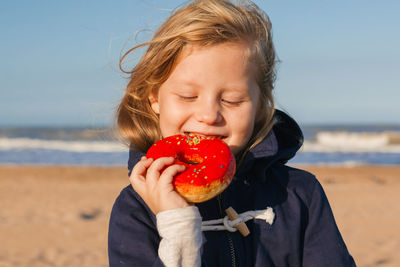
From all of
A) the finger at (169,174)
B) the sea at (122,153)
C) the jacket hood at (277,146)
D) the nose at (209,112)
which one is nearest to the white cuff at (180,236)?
the finger at (169,174)

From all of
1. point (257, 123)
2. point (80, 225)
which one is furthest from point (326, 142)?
point (257, 123)

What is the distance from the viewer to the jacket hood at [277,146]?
2.35 meters

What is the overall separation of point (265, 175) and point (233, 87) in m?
0.56

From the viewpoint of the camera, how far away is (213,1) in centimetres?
249

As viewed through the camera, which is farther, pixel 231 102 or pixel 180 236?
pixel 231 102

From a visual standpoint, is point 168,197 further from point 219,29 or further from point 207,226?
point 219,29

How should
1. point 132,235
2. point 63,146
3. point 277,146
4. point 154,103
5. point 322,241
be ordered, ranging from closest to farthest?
point 132,235, point 322,241, point 277,146, point 154,103, point 63,146

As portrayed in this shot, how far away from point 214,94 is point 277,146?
1.64 feet

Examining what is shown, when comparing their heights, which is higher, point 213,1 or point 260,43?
point 213,1

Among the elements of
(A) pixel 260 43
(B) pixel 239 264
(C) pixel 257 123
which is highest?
(A) pixel 260 43

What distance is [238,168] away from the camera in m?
2.41

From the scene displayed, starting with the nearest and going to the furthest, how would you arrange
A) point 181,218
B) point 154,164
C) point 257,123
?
point 181,218 → point 154,164 → point 257,123

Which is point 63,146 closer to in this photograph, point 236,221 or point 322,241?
point 236,221

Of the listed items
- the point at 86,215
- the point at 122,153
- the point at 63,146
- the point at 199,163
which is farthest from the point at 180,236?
the point at 63,146
